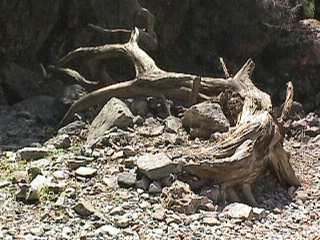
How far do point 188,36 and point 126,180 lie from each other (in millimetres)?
6163

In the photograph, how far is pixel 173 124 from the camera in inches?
282

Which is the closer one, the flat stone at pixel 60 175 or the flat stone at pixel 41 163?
the flat stone at pixel 60 175

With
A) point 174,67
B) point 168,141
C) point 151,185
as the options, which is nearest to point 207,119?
point 168,141

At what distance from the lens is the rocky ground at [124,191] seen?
4.98 m

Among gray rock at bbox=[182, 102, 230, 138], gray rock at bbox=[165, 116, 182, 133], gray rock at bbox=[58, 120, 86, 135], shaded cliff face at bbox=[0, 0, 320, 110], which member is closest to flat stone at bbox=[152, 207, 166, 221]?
gray rock at bbox=[182, 102, 230, 138]

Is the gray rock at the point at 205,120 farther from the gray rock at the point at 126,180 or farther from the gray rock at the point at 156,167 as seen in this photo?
the gray rock at the point at 126,180

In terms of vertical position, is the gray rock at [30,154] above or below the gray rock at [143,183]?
below

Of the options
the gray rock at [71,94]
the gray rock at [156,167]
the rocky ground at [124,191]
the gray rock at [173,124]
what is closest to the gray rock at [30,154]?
the rocky ground at [124,191]

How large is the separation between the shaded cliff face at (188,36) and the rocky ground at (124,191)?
6.71 ft

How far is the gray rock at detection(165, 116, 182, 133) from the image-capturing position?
7.01 meters

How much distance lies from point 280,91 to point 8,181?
19.9ft

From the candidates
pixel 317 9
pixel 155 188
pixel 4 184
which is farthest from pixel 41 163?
pixel 317 9

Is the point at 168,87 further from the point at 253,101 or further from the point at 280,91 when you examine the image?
the point at 280,91

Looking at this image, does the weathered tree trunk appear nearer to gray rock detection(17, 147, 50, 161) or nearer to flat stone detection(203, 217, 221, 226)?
gray rock detection(17, 147, 50, 161)
